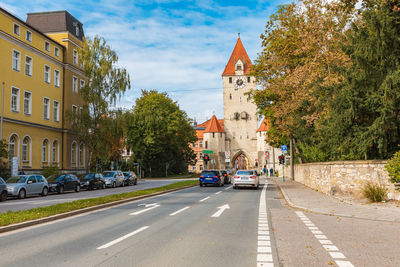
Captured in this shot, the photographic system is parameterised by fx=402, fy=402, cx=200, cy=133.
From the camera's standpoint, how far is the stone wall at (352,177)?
15933mm

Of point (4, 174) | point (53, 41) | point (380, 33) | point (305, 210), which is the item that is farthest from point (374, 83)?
point (53, 41)

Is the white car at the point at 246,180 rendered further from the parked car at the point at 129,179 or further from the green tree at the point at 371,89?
the parked car at the point at 129,179

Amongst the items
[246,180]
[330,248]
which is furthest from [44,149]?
[330,248]

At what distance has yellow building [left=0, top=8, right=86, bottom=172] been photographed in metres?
34.8

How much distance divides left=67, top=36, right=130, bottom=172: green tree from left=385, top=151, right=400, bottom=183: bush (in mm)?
31439

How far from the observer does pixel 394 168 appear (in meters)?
14.9

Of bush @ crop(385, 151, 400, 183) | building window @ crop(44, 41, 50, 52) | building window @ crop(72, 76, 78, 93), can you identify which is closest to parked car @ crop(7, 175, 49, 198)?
bush @ crop(385, 151, 400, 183)

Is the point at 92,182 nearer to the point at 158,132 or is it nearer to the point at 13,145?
the point at 13,145

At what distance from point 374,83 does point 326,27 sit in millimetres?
6249

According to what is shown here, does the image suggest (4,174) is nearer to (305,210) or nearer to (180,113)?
(305,210)

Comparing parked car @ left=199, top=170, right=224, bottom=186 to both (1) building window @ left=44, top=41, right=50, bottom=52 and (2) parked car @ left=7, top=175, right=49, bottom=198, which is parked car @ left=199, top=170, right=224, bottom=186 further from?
(1) building window @ left=44, top=41, right=50, bottom=52

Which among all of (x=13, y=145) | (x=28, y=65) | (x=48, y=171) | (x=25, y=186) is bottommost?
(x=25, y=186)

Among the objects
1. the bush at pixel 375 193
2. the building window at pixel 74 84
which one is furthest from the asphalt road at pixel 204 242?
the building window at pixel 74 84

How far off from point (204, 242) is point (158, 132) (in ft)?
170
